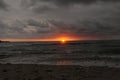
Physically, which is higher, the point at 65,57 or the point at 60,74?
the point at 60,74

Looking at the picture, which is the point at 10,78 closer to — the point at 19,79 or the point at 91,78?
the point at 19,79

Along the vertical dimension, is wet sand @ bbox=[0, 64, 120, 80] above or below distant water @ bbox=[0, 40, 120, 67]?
above

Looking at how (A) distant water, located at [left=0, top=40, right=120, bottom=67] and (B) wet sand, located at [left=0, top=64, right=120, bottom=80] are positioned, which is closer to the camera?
(B) wet sand, located at [left=0, top=64, right=120, bottom=80]

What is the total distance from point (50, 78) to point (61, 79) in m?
0.66

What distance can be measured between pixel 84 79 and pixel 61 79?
3.90ft

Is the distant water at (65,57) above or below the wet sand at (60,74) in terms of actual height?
below

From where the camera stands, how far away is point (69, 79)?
9.89m

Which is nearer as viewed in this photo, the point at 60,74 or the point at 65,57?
the point at 60,74

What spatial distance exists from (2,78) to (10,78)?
409 millimetres

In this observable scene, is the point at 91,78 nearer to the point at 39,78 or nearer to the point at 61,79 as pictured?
the point at 61,79

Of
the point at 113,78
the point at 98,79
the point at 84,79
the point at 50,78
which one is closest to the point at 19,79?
the point at 50,78

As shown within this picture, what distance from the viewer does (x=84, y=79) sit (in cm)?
996

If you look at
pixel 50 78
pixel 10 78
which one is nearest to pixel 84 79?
pixel 50 78

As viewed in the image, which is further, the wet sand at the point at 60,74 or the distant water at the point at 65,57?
the distant water at the point at 65,57
